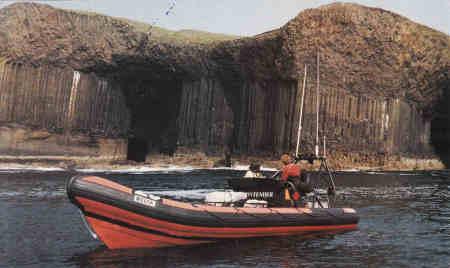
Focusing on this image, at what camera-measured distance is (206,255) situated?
14.8 m

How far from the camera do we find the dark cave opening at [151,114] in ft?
250

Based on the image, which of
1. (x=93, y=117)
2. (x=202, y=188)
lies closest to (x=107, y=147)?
(x=93, y=117)

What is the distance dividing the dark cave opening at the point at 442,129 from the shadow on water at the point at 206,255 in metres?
61.7

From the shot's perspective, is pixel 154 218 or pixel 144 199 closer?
pixel 144 199

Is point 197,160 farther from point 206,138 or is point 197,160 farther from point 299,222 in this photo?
point 299,222

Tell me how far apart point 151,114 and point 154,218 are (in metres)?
65.2

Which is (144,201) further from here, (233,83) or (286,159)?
(233,83)

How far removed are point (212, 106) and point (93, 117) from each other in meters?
13.8

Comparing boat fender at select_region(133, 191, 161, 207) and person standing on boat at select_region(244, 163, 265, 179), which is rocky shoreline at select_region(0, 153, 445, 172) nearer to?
person standing on boat at select_region(244, 163, 265, 179)

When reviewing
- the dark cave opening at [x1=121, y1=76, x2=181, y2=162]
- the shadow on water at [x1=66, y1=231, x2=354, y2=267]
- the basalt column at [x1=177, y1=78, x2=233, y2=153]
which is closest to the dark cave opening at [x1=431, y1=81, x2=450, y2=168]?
the basalt column at [x1=177, y1=78, x2=233, y2=153]

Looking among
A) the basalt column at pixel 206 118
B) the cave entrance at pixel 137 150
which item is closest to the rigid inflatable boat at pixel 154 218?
the basalt column at pixel 206 118

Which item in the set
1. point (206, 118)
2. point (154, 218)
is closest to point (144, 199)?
point (154, 218)

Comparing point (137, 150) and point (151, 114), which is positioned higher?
point (151, 114)

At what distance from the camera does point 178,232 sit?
15.2 meters
